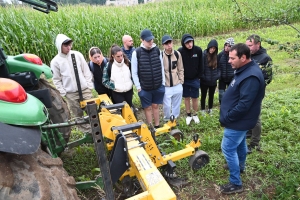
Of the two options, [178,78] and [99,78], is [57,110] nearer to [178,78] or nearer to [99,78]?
[99,78]

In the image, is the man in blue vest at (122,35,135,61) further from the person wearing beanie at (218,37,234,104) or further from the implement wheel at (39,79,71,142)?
the implement wheel at (39,79,71,142)

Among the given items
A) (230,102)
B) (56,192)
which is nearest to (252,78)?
(230,102)

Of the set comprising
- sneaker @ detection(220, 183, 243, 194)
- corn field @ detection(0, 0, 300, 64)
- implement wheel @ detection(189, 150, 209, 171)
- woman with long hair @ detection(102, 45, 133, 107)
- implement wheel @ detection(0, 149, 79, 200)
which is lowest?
sneaker @ detection(220, 183, 243, 194)

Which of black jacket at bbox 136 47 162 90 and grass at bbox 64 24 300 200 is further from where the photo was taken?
black jacket at bbox 136 47 162 90

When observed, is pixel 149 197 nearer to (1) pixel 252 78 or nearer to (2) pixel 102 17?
(1) pixel 252 78

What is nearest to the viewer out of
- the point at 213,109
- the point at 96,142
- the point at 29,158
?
the point at 96,142

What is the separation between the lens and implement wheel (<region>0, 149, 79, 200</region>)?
1.59 meters

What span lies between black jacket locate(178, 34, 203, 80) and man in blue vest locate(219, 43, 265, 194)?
74.2 inches

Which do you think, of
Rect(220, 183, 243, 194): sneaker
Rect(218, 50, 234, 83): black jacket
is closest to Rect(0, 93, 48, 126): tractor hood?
Rect(220, 183, 243, 194): sneaker

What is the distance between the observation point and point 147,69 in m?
4.26

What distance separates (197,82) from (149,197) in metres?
3.37

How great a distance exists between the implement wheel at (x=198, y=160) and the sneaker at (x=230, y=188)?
1.36ft

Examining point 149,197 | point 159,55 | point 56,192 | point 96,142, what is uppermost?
point 159,55

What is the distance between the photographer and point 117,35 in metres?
9.50
